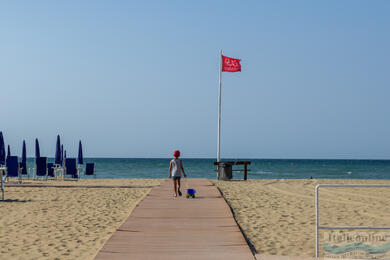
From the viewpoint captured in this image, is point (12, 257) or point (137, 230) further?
point (137, 230)

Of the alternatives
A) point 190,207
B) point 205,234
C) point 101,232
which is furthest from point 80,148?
point 205,234

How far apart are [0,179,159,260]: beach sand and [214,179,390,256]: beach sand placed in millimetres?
2662

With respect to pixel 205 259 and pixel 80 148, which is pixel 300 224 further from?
pixel 80 148

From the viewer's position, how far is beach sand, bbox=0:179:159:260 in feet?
21.6

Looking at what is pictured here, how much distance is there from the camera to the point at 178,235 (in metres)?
6.92

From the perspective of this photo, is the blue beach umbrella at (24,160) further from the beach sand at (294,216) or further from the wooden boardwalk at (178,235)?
the wooden boardwalk at (178,235)

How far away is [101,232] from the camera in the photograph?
8.01m

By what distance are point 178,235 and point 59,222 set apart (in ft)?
10.9

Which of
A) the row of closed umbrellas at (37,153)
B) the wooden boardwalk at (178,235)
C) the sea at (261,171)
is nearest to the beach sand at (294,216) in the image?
the wooden boardwalk at (178,235)

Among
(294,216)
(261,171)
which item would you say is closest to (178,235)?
(294,216)

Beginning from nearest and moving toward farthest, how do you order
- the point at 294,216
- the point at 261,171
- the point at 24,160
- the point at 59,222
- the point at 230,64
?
the point at 59,222 → the point at 294,216 → the point at 24,160 → the point at 230,64 → the point at 261,171

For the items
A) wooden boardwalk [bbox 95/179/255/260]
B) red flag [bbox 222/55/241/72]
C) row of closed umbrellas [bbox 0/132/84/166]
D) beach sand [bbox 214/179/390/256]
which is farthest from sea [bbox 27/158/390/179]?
wooden boardwalk [bbox 95/179/255/260]

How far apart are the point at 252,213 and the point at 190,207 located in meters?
1.48

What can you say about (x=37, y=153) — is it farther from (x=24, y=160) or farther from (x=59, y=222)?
(x=59, y=222)
